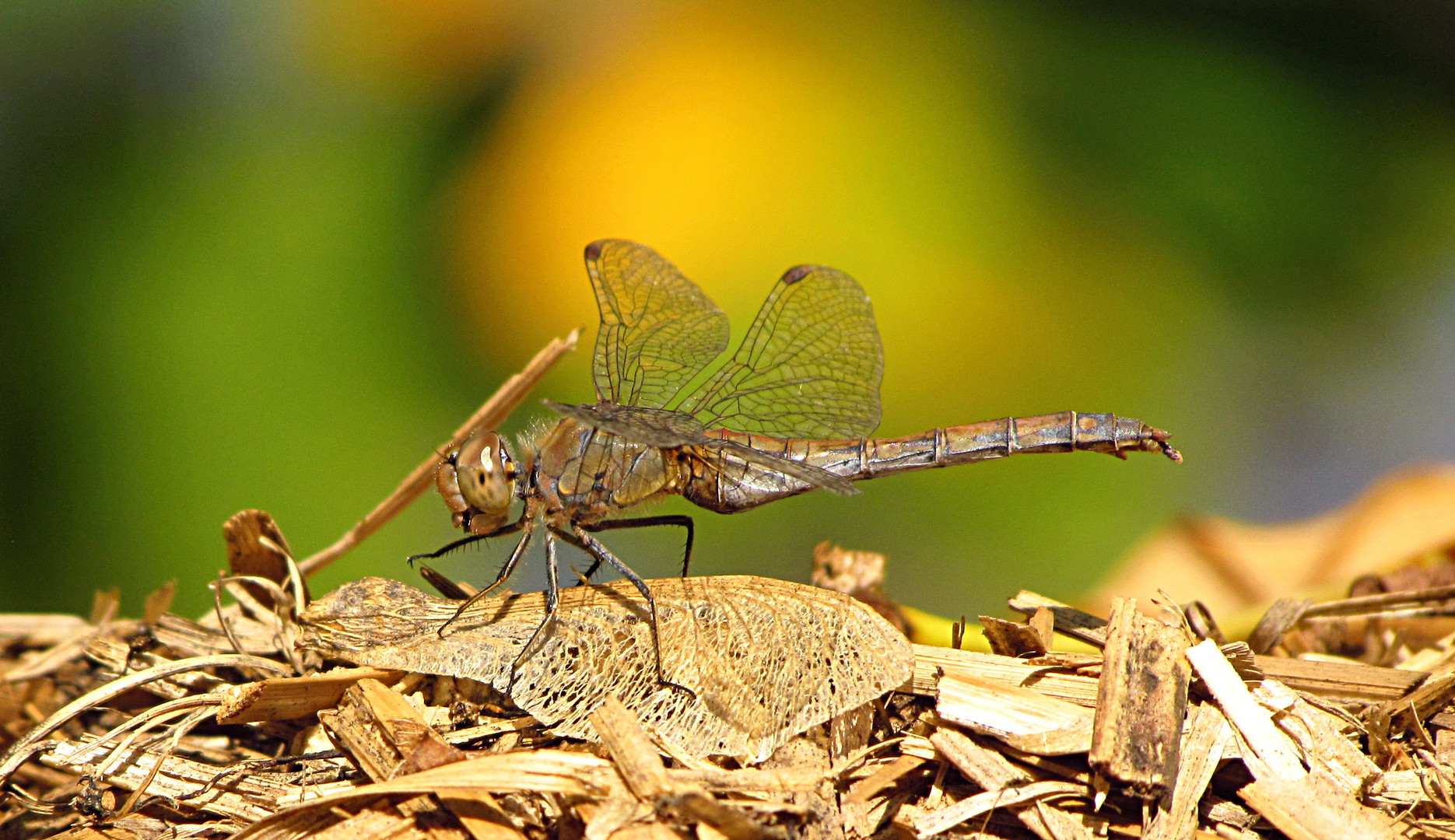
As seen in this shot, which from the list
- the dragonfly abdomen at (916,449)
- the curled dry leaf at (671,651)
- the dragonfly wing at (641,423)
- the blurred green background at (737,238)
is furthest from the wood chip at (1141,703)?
the blurred green background at (737,238)

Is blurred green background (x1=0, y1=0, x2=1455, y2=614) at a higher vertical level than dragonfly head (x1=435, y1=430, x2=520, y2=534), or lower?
higher

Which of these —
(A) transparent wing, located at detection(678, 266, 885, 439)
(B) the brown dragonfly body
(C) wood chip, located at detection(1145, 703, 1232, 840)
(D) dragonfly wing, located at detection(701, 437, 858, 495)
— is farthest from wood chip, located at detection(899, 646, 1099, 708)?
(A) transparent wing, located at detection(678, 266, 885, 439)

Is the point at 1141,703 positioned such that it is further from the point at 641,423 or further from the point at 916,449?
the point at 641,423

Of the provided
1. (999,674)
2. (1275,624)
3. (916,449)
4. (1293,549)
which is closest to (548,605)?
(999,674)

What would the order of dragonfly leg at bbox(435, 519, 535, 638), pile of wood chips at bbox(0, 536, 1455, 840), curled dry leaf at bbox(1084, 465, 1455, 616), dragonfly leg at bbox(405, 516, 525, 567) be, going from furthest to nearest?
curled dry leaf at bbox(1084, 465, 1455, 616), dragonfly leg at bbox(405, 516, 525, 567), dragonfly leg at bbox(435, 519, 535, 638), pile of wood chips at bbox(0, 536, 1455, 840)

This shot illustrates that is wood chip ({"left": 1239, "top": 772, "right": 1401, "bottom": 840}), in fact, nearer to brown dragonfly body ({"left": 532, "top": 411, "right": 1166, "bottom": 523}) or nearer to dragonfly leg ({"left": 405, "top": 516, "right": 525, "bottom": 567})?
brown dragonfly body ({"left": 532, "top": 411, "right": 1166, "bottom": 523})

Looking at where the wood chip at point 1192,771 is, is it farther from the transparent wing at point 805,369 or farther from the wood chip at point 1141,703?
the transparent wing at point 805,369
